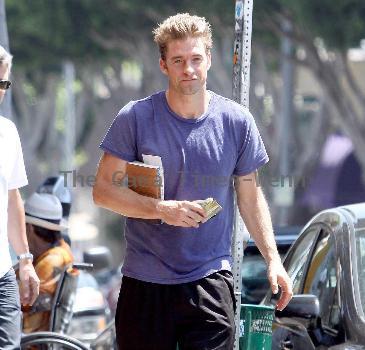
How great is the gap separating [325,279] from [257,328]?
69 centimetres

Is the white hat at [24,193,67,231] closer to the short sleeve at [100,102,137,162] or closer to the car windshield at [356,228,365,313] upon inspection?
the car windshield at [356,228,365,313]

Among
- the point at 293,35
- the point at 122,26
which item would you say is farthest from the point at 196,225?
the point at 122,26

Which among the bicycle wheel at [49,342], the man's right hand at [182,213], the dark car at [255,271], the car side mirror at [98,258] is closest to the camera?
the man's right hand at [182,213]

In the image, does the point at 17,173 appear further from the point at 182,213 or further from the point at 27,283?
the point at 182,213

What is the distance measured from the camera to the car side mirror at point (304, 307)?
16.9ft

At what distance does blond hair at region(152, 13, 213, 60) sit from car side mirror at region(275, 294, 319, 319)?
3.77 ft

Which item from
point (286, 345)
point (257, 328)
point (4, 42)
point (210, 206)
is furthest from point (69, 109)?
point (210, 206)

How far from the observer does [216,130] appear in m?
4.71

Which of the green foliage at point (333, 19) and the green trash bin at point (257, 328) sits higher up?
the green foliage at point (333, 19)

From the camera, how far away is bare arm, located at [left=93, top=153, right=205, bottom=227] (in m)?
4.41

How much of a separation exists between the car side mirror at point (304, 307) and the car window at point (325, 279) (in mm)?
103

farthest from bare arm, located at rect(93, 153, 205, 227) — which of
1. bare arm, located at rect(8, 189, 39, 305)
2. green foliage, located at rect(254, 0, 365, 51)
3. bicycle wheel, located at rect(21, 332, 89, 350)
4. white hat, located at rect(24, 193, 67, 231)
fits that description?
green foliage, located at rect(254, 0, 365, 51)

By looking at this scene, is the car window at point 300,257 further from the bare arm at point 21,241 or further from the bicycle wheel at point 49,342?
the bare arm at point 21,241

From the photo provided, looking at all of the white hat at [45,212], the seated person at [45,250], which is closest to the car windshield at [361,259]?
the seated person at [45,250]
